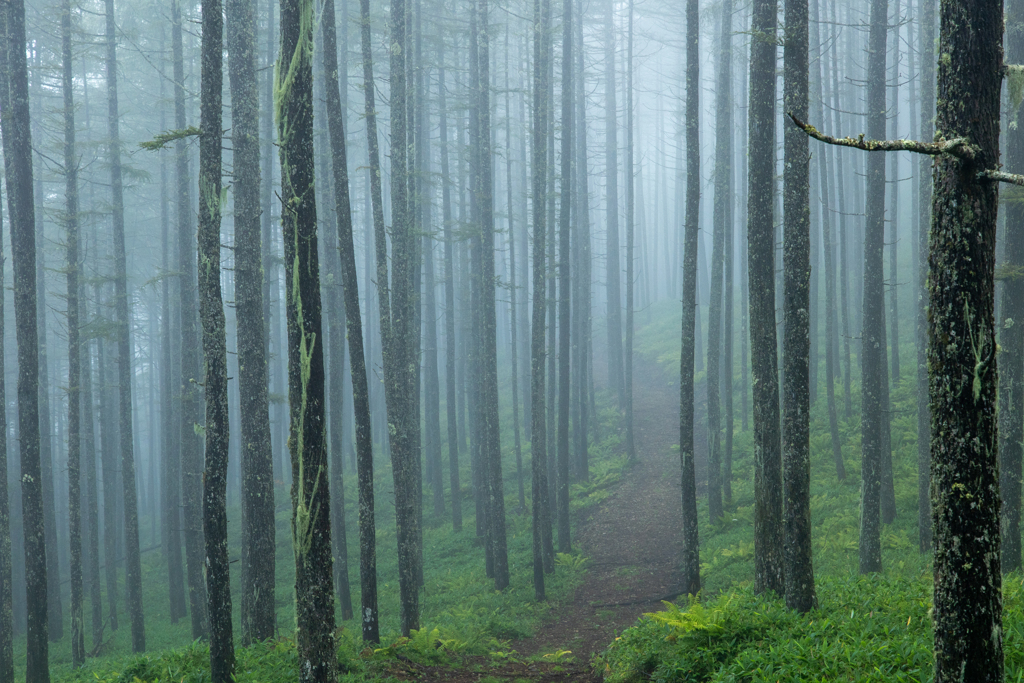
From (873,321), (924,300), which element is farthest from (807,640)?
(924,300)

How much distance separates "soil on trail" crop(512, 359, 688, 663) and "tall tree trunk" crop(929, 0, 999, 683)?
24.5 feet

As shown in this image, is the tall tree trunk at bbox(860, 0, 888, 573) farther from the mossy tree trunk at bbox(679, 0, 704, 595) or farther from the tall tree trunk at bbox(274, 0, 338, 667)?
the tall tree trunk at bbox(274, 0, 338, 667)

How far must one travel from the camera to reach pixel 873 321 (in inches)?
432

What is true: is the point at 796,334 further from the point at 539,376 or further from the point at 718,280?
the point at 718,280

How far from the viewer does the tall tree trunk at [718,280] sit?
15.9 meters

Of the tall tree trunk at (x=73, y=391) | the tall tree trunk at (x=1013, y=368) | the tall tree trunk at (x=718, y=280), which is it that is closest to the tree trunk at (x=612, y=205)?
the tall tree trunk at (x=718, y=280)

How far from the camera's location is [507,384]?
115 ft

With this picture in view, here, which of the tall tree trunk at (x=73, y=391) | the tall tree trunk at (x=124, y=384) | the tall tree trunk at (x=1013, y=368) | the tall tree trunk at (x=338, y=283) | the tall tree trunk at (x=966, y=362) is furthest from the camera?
the tall tree trunk at (x=124, y=384)

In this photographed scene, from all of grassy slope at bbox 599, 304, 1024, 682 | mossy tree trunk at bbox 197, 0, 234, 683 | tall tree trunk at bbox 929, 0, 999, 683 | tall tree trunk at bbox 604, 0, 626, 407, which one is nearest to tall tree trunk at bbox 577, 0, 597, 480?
tall tree trunk at bbox 604, 0, 626, 407

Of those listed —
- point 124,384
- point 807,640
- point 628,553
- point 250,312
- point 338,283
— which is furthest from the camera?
point 124,384

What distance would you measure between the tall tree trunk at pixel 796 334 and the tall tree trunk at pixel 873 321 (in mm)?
3716

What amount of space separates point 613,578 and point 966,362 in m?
12.3

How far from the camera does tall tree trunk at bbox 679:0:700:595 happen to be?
10992 mm

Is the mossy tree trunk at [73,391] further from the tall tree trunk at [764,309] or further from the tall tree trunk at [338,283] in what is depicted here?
the tall tree trunk at [764,309]
